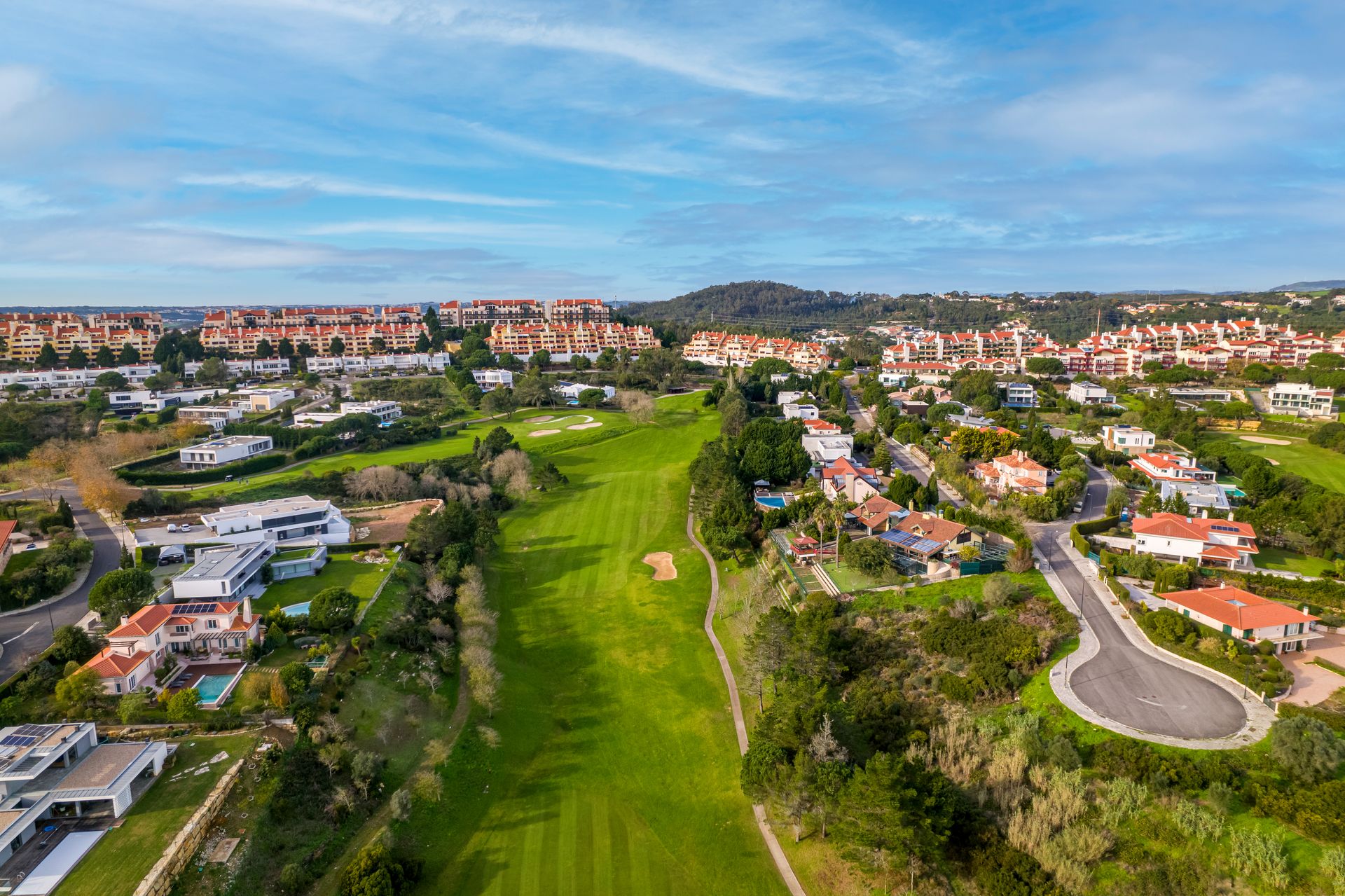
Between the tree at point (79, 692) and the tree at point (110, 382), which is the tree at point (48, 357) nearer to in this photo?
the tree at point (110, 382)

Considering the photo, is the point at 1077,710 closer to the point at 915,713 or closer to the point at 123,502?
the point at 915,713

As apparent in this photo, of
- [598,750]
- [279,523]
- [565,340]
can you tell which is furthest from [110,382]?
[598,750]

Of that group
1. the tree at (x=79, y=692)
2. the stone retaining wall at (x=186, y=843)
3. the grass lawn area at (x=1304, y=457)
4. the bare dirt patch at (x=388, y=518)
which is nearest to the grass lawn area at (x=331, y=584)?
the bare dirt patch at (x=388, y=518)

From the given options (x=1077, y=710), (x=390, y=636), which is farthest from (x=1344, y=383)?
(x=390, y=636)

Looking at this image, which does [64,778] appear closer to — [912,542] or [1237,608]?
[912,542]

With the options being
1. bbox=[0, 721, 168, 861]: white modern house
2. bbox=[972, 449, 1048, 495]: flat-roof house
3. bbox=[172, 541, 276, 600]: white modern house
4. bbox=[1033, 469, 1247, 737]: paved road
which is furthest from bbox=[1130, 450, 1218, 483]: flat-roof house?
bbox=[0, 721, 168, 861]: white modern house
